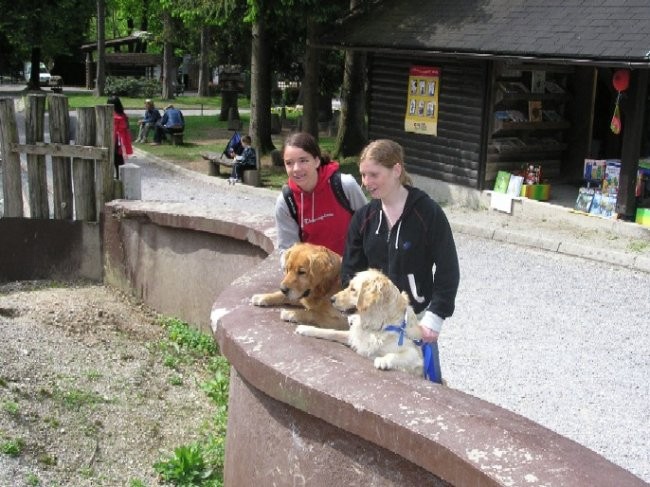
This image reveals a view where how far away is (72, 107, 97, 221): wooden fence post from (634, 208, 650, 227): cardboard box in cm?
827

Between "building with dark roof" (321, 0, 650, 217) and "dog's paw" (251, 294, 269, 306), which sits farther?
"building with dark roof" (321, 0, 650, 217)

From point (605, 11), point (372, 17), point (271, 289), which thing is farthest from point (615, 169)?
point (271, 289)

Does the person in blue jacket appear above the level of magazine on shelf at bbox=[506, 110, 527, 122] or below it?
above

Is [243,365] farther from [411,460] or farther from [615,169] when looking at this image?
[615,169]

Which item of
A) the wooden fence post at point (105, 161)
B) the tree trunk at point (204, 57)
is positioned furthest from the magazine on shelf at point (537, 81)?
the tree trunk at point (204, 57)

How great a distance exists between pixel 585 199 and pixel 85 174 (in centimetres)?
844

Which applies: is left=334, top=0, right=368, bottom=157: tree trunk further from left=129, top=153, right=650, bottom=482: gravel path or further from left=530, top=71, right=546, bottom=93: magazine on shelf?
left=129, top=153, right=650, bottom=482: gravel path

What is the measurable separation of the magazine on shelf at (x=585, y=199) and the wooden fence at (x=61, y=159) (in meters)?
8.19

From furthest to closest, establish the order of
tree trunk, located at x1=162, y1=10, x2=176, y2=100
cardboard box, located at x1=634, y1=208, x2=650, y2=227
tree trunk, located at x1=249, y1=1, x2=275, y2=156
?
tree trunk, located at x1=162, y1=10, x2=176, y2=100, tree trunk, located at x1=249, y1=1, x2=275, y2=156, cardboard box, located at x1=634, y1=208, x2=650, y2=227

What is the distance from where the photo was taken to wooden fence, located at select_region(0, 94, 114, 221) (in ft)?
31.7

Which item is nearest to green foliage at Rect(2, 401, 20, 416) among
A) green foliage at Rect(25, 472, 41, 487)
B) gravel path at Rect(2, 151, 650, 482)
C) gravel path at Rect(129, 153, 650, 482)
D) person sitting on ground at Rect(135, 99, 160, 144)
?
green foliage at Rect(25, 472, 41, 487)

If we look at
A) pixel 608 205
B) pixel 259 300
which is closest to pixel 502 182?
pixel 608 205

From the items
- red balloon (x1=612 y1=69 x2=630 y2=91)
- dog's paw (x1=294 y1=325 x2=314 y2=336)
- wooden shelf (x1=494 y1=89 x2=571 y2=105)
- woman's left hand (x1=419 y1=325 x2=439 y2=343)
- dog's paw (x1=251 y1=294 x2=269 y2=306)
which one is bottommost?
dog's paw (x1=251 y1=294 x2=269 y2=306)

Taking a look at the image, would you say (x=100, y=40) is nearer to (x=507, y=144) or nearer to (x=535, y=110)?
(x=535, y=110)
